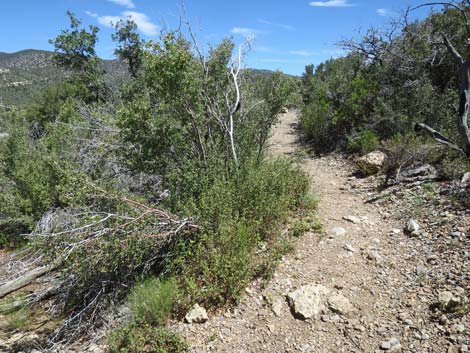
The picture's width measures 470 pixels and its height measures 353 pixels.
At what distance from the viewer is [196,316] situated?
3332mm

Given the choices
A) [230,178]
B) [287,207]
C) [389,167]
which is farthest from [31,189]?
[389,167]

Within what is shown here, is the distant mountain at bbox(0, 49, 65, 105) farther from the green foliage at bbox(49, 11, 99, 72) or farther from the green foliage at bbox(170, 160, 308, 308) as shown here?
the green foliage at bbox(170, 160, 308, 308)

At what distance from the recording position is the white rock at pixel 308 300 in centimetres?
318

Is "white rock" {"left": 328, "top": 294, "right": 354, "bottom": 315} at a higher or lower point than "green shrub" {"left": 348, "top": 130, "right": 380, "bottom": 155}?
lower

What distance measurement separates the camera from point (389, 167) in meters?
6.10

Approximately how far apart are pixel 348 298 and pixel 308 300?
0.43 m

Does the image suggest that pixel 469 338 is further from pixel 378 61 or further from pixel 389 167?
pixel 378 61

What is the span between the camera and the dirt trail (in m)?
2.85

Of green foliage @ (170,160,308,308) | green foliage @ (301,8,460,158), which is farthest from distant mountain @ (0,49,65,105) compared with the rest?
green foliage @ (170,160,308,308)

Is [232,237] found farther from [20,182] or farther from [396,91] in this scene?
[396,91]

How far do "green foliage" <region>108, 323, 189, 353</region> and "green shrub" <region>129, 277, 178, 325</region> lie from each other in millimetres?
149

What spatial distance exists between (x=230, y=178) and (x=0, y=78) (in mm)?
72244

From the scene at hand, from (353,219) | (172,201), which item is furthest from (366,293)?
(172,201)

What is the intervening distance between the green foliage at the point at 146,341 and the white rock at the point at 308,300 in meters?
1.19
